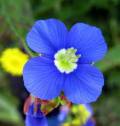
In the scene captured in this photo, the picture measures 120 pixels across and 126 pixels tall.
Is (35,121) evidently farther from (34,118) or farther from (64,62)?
(64,62)

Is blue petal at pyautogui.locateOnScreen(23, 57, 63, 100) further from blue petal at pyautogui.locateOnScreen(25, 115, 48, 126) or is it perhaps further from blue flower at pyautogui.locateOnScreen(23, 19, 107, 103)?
blue petal at pyautogui.locateOnScreen(25, 115, 48, 126)

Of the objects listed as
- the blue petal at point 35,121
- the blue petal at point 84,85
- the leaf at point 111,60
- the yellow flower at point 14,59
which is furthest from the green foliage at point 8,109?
the blue petal at point 84,85

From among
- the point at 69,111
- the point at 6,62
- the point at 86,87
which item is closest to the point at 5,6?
the point at 6,62

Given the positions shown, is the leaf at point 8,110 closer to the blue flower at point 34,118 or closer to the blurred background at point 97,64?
the blurred background at point 97,64

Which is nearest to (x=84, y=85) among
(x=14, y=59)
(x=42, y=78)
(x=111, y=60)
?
(x=42, y=78)

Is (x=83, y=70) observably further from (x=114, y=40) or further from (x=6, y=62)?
(x=114, y=40)
